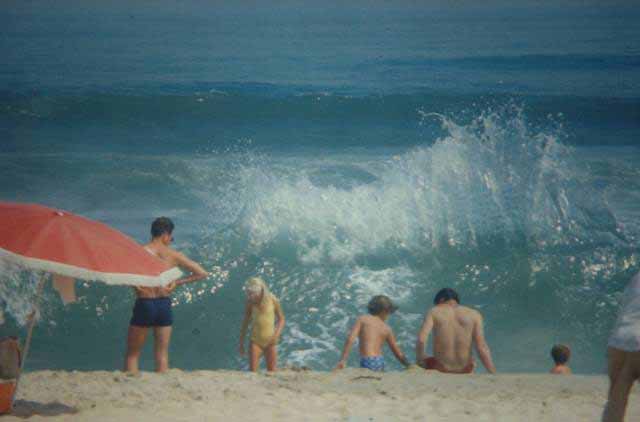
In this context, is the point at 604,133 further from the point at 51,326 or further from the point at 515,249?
the point at 51,326

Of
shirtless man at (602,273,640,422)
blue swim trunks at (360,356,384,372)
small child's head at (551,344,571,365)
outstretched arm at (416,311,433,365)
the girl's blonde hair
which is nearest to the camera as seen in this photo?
shirtless man at (602,273,640,422)

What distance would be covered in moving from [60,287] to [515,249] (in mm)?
7289

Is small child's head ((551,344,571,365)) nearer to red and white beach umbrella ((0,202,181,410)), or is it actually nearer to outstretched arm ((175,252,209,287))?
outstretched arm ((175,252,209,287))

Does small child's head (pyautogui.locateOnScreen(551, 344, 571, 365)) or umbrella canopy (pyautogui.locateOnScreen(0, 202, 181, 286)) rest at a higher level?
umbrella canopy (pyautogui.locateOnScreen(0, 202, 181, 286))

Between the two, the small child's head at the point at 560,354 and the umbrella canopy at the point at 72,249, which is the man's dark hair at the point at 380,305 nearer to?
the small child's head at the point at 560,354

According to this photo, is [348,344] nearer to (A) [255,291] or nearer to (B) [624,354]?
(A) [255,291]

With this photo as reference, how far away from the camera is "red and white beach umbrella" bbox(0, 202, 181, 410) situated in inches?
205

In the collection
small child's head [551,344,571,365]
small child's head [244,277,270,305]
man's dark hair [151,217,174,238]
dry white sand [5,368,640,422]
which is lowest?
dry white sand [5,368,640,422]

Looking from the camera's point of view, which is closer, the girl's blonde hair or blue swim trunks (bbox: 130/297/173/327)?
blue swim trunks (bbox: 130/297/173/327)

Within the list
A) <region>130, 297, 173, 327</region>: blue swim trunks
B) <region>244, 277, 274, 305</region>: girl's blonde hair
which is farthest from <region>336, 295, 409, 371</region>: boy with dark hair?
<region>130, 297, 173, 327</region>: blue swim trunks

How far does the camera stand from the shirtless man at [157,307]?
694 centimetres

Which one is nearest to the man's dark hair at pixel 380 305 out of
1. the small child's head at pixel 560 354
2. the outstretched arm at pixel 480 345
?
the outstretched arm at pixel 480 345

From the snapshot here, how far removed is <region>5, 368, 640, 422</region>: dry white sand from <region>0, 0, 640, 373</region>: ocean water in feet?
8.97

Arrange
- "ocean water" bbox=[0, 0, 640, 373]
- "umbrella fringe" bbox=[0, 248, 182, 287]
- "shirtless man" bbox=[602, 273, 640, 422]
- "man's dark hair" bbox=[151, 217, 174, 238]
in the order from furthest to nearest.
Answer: "ocean water" bbox=[0, 0, 640, 373] → "man's dark hair" bbox=[151, 217, 174, 238] → "umbrella fringe" bbox=[0, 248, 182, 287] → "shirtless man" bbox=[602, 273, 640, 422]
